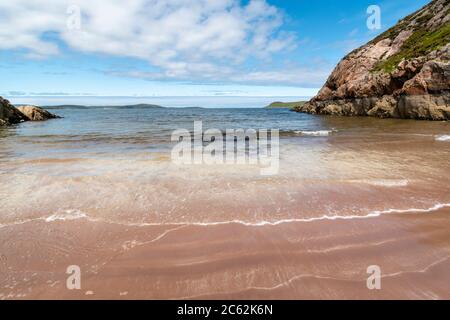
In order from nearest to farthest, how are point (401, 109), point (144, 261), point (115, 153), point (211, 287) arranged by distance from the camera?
point (211, 287), point (144, 261), point (115, 153), point (401, 109)

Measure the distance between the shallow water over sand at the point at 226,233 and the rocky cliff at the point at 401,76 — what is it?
28346 millimetres

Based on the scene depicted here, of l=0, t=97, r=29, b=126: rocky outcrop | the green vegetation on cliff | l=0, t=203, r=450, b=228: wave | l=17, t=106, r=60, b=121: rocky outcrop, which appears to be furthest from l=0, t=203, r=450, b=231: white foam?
l=17, t=106, r=60, b=121: rocky outcrop

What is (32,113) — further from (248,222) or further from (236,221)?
(248,222)

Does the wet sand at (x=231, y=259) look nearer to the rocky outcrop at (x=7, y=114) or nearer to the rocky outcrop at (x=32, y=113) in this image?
the rocky outcrop at (x=7, y=114)

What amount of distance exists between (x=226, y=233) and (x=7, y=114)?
135ft

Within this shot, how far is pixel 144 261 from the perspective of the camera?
3.70m

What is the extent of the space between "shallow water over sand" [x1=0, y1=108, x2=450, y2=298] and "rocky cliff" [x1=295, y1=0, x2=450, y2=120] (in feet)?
93.0

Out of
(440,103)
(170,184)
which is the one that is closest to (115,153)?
(170,184)

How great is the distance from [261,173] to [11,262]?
601 centimetres

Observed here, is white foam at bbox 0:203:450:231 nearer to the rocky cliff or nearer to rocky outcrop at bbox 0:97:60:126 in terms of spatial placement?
the rocky cliff

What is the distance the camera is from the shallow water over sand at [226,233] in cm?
324

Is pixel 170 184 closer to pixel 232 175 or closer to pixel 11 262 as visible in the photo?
pixel 232 175

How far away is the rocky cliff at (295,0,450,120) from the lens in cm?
3027

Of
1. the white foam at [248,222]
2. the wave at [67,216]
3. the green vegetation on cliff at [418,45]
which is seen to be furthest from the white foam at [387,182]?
the green vegetation on cliff at [418,45]
